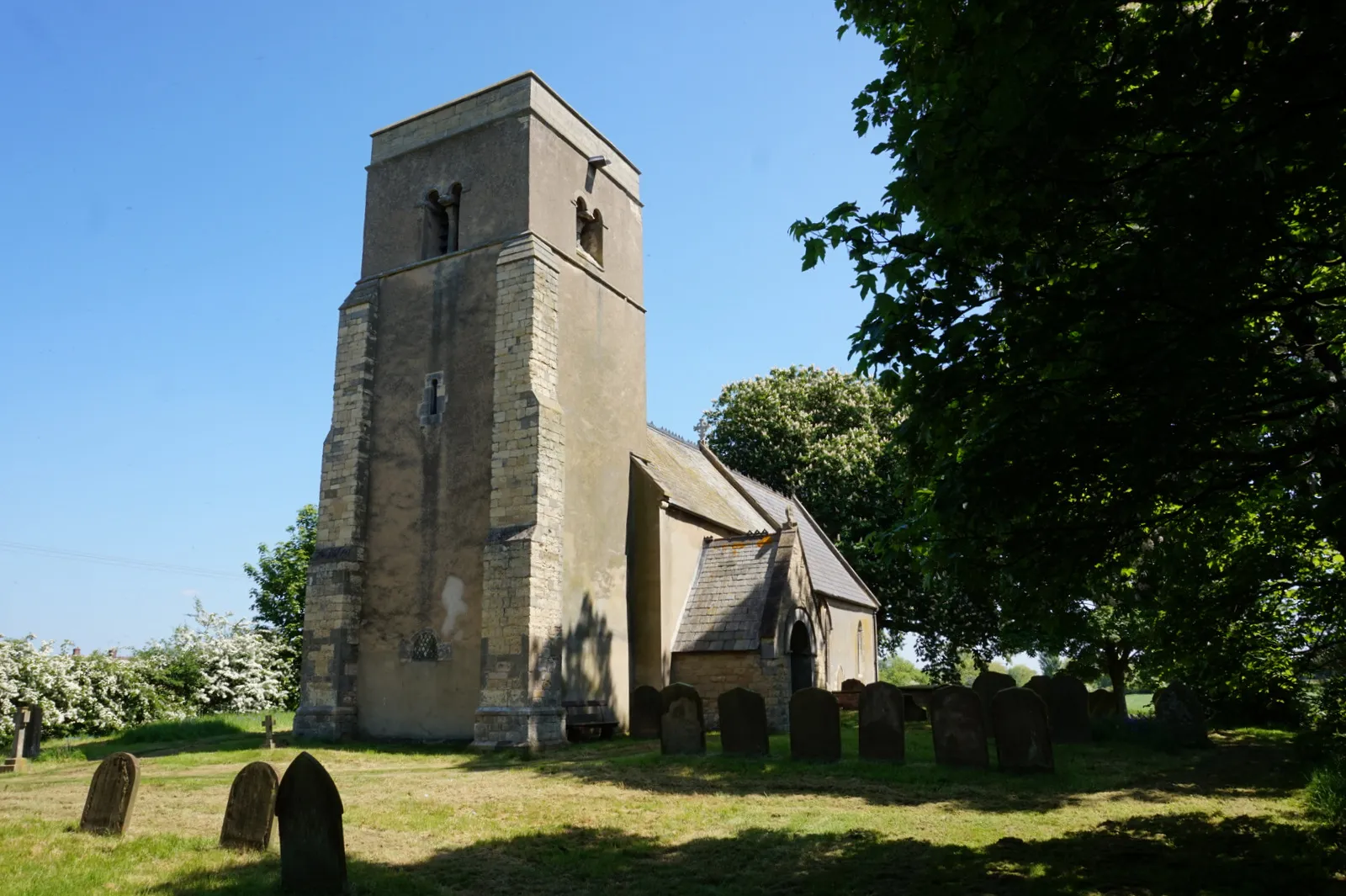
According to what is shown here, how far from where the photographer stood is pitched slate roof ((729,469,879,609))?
28.9 m

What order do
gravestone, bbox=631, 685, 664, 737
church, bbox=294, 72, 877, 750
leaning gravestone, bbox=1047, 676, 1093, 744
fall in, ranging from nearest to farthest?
leaning gravestone, bbox=1047, 676, 1093, 744
church, bbox=294, 72, 877, 750
gravestone, bbox=631, 685, 664, 737

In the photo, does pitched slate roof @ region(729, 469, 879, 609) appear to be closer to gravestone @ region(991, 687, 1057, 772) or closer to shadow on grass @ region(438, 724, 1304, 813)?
shadow on grass @ region(438, 724, 1304, 813)

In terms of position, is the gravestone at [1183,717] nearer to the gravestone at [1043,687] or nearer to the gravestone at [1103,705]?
the gravestone at [1043,687]

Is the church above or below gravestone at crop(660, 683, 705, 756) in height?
above

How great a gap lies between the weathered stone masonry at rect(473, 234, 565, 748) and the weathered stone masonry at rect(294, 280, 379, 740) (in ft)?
12.2

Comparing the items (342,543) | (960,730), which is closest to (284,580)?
(342,543)

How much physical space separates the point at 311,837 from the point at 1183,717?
52.2 feet

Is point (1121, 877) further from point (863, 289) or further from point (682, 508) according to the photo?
point (682, 508)

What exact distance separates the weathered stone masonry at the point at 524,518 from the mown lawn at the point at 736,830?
2.48 m

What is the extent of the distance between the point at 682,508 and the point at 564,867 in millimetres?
15469

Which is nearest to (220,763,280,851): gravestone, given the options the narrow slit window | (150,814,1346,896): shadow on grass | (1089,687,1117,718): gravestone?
(150,814,1346,896): shadow on grass

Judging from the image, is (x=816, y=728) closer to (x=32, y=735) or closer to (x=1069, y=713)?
(x=1069, y=713)

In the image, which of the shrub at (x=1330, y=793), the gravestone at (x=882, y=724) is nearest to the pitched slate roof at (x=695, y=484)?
the gravestone at (x=882, y=724)

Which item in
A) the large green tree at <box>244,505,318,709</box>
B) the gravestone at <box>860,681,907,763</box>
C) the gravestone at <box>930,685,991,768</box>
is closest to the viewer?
the gravestone at <box>930,685,991,768</box>
